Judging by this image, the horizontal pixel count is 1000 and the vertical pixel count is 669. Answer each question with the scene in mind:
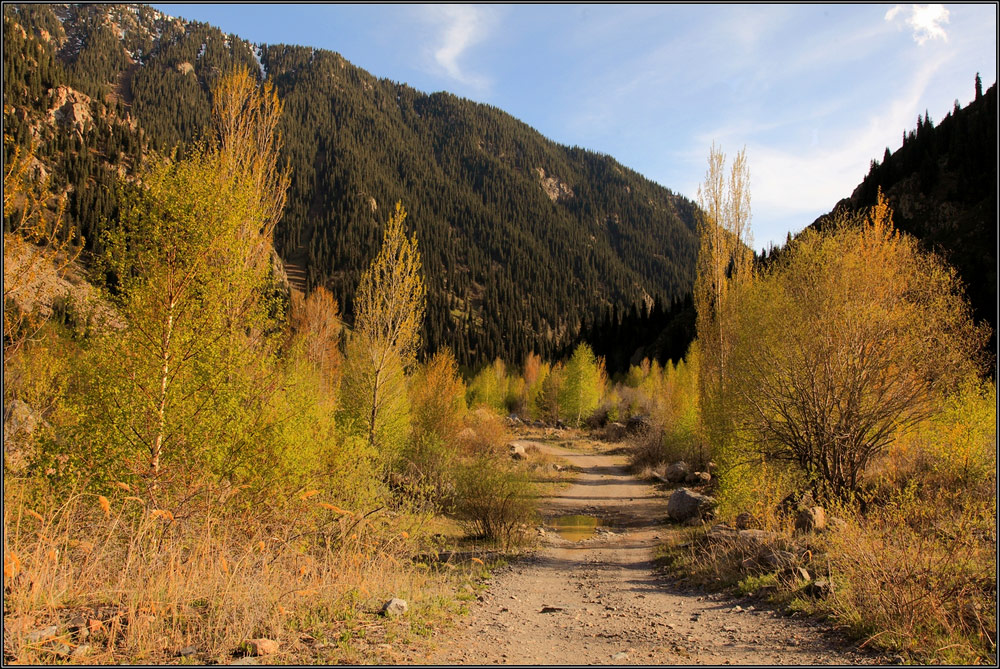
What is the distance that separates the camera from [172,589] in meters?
5.18

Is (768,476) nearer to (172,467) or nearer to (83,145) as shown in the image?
(172,467)

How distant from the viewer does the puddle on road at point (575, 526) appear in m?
16.9

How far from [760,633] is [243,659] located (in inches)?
267

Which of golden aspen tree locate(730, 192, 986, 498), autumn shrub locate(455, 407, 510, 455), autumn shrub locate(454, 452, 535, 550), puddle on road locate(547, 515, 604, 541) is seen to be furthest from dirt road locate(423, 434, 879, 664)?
autumn shrub locate(455, 407, 510, 455)

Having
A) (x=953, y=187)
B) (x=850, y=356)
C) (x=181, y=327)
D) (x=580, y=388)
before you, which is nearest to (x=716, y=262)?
(x=850, y=356)

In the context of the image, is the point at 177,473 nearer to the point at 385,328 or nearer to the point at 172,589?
the point at 172,589

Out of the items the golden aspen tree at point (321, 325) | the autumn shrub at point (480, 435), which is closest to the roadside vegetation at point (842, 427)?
the autumn shrub at point (480, 435)

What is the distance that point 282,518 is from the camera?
29.9 ft

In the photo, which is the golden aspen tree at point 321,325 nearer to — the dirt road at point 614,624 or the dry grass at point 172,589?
the dirt road at point 614,624

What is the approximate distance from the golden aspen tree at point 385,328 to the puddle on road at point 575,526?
706 centimetres

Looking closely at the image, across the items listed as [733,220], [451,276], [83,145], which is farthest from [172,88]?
[733,220]

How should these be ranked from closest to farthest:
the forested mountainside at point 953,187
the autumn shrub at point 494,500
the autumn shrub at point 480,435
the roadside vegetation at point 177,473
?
the roadside vegetation at point 177,473
the autumn shrub at point 494,500
the autumn shrub at point 480,435
the forested mountainside at point 953,187

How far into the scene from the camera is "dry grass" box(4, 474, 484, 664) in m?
4.64

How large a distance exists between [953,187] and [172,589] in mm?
90892
